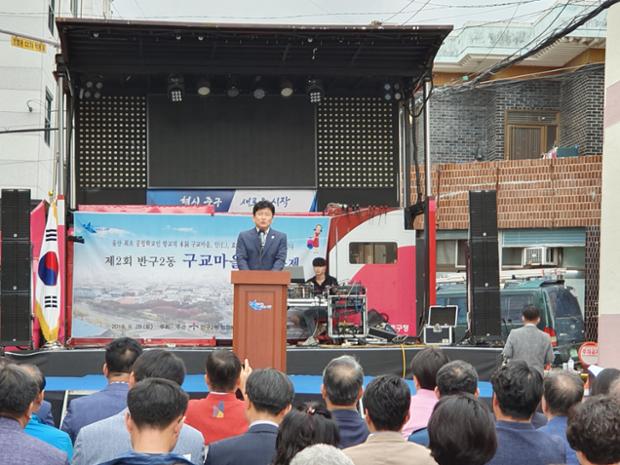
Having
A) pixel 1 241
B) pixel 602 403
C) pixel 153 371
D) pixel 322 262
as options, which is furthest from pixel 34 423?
pixel 322 262

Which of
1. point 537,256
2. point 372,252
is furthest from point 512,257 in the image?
point 372,252

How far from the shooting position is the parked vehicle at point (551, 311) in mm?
13921

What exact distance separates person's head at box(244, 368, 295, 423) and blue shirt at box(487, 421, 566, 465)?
2.81 feet

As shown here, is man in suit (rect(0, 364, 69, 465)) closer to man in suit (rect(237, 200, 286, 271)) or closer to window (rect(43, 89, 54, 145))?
man in suit (rect(237, 200, 286, 271))

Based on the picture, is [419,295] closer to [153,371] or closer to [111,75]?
[111,75]

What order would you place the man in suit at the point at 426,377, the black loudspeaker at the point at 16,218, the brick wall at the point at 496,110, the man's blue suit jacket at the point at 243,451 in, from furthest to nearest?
the brick wall at the point at 496,110 → the black loudspeaker at the point at 16,218 → the man in suit at the point at 426,377 → the man's blue suit jacket at the point at 243,451

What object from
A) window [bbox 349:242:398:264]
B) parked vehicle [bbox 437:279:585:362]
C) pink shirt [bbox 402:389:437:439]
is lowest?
parked vehicle [bbox 437:279:585:362]

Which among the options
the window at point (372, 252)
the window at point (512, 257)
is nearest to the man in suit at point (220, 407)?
the window at point (372, 252)

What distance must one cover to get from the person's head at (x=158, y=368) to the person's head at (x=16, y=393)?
2.04ft

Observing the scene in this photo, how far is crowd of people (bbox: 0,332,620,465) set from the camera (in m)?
2.92

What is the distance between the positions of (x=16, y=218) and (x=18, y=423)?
237 inches

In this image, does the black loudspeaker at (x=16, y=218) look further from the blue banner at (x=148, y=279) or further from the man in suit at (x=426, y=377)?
the man in suit at (x=426, y=377)

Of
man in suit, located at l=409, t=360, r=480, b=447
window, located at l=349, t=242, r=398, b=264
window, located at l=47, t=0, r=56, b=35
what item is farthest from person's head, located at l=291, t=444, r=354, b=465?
window, located at l=47, t=0, r=56, b=35

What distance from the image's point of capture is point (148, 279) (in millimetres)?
10008
